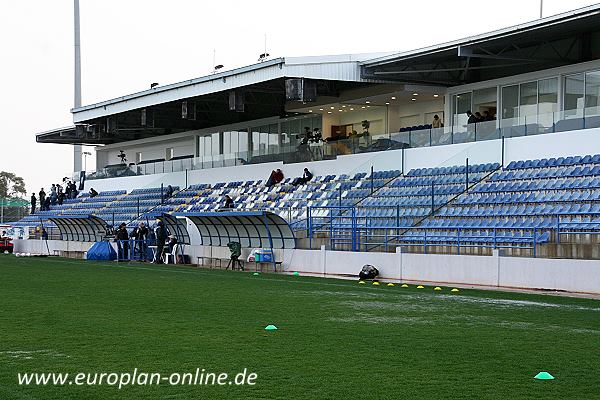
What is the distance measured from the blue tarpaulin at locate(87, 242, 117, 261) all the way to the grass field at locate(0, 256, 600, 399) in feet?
58.2

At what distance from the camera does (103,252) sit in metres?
36.6

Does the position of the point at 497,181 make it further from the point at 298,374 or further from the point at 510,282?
the point at 298,374

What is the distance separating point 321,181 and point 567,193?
44.1 ft

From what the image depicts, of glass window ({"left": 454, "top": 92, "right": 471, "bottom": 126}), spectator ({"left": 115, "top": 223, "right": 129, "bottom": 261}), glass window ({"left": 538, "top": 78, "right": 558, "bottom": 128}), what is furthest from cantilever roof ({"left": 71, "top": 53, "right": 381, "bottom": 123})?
spectator ({"left": 115, "top": 223, "right": 129, "bottom": 261})

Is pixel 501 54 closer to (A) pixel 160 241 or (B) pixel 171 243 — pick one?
(B) pixel 171 243

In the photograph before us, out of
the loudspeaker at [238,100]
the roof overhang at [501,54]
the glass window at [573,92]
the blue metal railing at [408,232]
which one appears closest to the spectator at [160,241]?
the blue metal railing at [408,232]

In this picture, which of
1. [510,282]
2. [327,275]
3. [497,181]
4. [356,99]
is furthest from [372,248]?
[356,99]

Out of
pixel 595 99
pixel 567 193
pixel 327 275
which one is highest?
pixel 595 99

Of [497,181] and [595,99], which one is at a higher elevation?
[595,99]

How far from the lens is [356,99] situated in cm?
3916

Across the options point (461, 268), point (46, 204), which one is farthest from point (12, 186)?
point (461, 268)

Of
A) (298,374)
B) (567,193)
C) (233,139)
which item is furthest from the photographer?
(233,139)

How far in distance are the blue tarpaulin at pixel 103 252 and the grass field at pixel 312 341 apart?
17735 millimetres

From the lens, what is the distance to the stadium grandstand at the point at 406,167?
2269cm
